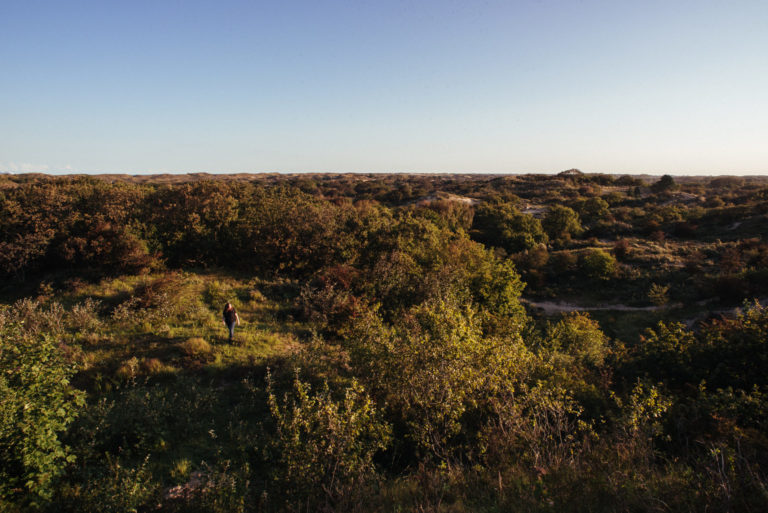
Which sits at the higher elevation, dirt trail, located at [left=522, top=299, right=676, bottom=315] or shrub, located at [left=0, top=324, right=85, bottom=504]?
shrub, located at [left=0, top=324, right=85, bottom=504]

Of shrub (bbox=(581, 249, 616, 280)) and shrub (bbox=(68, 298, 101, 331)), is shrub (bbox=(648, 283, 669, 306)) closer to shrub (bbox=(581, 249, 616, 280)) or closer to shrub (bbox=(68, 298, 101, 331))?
shrub (bbox=(581, 249, 616, 280))

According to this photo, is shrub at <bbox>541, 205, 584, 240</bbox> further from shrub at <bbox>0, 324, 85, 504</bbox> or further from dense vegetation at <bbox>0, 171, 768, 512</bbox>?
shrub at <bbox>0, 324, 85, 504</bbox>

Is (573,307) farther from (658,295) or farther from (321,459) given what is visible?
(321,459)

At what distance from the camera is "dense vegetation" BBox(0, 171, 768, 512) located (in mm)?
5730

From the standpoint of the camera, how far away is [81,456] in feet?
22.2

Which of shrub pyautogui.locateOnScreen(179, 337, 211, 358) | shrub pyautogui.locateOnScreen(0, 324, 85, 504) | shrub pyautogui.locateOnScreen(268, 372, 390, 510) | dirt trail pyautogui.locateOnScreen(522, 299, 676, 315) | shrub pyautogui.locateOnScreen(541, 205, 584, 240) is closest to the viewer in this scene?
shrub pyautogui.locateOnScreen(0, 324, 85, 504)

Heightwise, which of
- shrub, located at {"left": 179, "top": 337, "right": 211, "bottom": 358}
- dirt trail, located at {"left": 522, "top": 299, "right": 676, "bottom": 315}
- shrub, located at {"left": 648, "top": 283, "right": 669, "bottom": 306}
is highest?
shrub, located at {"left": 179, "top": 337, "right": 211, "bottom": 358}

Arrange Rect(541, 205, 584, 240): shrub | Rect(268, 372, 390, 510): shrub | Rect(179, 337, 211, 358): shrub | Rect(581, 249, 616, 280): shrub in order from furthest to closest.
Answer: Rect(541, 205, 584, 240): shrub
Rect(581, 249, 616, 280): shrub
Rect(179, 337, 211, 358): shrub
Rect(268, 372, 390, 510): shrub

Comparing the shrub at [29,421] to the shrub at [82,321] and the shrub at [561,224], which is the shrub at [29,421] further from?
the shrub at [561,224]

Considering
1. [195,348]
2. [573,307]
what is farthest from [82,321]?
[573,307]

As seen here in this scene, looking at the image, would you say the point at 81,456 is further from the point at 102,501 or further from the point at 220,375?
the point at 220,375

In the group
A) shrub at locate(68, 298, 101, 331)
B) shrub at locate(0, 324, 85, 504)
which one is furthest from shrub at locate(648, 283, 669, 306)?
shrub at locate(68, 298, 101, 331)

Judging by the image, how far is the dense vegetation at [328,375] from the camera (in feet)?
18.8

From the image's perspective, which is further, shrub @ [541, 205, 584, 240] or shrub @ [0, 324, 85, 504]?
shrub @ [541, 205, 584, 240]
